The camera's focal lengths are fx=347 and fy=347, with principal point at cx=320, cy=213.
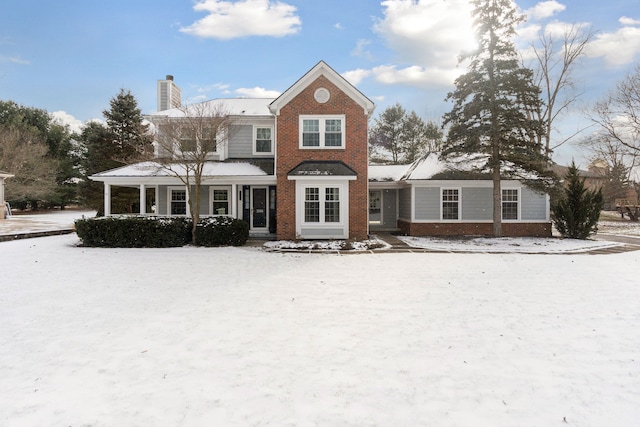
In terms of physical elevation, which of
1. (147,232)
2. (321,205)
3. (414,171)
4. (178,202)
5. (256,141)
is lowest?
(147,232)

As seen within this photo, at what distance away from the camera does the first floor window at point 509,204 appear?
57.7 ft

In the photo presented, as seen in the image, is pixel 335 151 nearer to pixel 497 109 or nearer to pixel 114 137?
pixel 497 109

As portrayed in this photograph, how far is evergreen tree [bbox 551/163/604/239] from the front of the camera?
1599cm

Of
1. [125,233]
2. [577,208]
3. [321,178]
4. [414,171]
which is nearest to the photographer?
[125,233]

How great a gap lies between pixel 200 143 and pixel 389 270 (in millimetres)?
9175

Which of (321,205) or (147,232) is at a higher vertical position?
(321,205)

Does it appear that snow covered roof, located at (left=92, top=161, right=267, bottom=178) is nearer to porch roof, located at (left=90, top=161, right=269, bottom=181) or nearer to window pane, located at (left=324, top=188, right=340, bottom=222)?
porch roof, located at (left=90, top=161, right=269, bottom=181)

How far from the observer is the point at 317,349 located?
4.30 m

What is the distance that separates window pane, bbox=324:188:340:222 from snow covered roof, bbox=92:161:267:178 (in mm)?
2985

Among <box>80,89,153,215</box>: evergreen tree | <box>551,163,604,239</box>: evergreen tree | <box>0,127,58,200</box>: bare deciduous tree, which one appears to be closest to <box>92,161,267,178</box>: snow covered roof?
<box>80,89,153,215</box>: evergreen tree

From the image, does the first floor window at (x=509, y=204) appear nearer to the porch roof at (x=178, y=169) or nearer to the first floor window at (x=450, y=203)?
the first floor window at (x=450, y=203)

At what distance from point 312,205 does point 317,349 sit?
10678 mm

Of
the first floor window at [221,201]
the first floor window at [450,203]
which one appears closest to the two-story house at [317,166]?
the first floor window at [221,201]

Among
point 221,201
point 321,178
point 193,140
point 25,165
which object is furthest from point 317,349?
point 25,165
